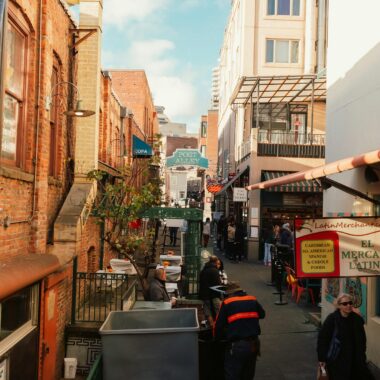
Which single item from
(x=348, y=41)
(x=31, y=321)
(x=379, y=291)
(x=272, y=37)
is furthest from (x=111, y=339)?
(x=272, y=37)

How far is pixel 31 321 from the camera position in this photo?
287 inches

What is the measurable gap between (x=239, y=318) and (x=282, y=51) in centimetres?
2360

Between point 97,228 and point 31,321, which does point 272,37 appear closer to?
point 97,228

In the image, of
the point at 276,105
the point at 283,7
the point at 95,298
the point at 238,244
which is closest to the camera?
the point at 95,298

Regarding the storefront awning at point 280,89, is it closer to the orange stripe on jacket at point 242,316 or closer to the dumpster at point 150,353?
the orange stripe on jacket at point 242,316

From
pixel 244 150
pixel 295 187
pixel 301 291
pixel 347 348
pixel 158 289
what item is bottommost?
pixel 301 291

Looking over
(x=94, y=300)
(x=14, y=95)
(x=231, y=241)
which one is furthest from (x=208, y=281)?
(x=231, y=241)

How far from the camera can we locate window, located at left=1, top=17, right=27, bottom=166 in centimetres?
628

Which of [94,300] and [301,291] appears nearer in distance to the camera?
[94,300]

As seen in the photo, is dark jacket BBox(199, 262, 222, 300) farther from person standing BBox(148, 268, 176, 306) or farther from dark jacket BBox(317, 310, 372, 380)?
dark jacket BBox(317, 310, 372, 380)

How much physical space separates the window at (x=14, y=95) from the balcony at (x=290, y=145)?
17.5 metres

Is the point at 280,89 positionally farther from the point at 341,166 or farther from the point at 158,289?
the point at 341,166

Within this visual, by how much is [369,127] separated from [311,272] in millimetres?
3416

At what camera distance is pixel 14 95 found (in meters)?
6.47
